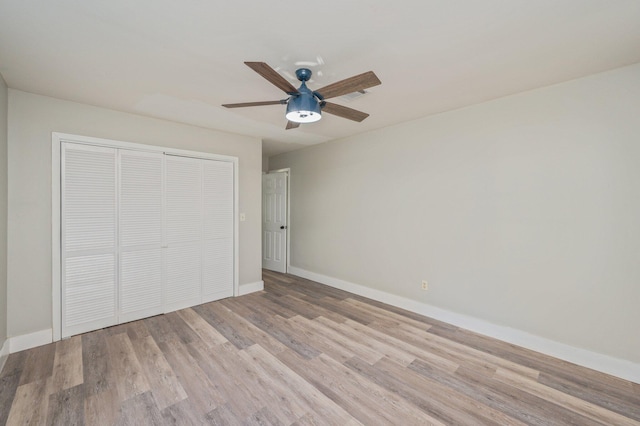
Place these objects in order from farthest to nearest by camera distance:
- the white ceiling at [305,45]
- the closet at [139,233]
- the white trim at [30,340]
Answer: the closet at [139,233]
the white trim at [30,340]
the white ceiling at [305,45]

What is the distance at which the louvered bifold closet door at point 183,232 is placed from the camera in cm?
349

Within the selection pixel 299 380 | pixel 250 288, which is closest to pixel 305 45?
pixel 299 380

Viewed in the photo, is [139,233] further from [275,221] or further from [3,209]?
[275,221]

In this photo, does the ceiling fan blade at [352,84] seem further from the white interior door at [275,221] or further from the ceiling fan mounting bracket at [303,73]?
the white interior door at [275,221]

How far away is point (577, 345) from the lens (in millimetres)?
2428

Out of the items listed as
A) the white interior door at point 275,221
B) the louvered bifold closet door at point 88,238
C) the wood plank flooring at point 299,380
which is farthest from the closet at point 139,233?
the white interior door at point 275,221

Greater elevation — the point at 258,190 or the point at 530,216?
the point at 258,190

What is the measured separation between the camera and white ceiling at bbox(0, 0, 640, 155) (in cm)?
154

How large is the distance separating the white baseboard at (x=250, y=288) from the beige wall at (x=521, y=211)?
165 centimetres

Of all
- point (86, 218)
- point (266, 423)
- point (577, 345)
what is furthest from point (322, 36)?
point (577, 345)

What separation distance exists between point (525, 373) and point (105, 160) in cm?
454

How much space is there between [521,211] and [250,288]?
3.65 meters

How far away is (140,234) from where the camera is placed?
3.28m

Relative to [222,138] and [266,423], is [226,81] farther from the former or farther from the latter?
[266,423]
